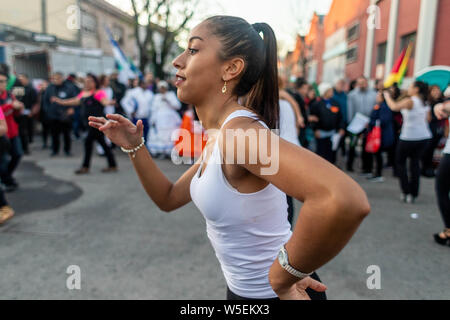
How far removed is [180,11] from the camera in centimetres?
1816

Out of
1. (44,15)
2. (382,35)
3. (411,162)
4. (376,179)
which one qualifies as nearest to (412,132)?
(411,162)

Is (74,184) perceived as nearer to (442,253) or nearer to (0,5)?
(442,253)

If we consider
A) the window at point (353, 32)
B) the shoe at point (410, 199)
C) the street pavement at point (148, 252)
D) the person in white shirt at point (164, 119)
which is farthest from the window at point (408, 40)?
the person in white shirt at point (164, 119)

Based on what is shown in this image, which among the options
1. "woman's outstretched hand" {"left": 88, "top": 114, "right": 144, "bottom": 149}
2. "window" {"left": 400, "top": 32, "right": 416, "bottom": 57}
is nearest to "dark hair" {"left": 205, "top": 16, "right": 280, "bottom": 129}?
"woman's outstretched hand" {"left": 88, "top": 114, "right": 144, "bottom": 149}

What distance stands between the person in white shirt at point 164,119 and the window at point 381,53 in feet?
28.9

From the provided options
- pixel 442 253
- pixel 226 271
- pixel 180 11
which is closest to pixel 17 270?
pixel 226 271

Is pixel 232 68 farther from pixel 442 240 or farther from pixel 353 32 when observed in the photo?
pixel 353 32

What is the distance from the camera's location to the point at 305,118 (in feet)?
18.5

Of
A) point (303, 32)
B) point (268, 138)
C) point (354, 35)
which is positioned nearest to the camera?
point (268, 138)

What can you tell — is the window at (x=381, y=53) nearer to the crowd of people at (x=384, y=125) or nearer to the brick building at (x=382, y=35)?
the brick building at (x=382, y=35)

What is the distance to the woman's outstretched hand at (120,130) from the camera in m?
1.39

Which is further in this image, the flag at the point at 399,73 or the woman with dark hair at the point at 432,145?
the woman with dark hair at the point at 432,145

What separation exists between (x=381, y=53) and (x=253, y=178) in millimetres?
14295

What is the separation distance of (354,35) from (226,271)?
60.0 feet
